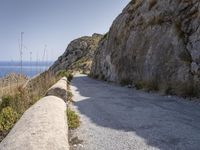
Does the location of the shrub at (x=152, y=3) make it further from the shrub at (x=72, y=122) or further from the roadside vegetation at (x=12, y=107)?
the shrub at (x=72, y=122)

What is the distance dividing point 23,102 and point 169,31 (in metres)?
13.0

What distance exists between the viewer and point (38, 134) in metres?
6.82

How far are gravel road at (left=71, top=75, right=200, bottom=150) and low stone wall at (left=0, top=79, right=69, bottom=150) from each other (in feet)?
3.15

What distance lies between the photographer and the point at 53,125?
309 inches

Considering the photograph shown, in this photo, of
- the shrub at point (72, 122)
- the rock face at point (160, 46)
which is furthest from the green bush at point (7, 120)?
the rock face at point (160, 46)

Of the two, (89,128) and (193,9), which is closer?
(89,128)

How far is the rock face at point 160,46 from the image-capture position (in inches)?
747

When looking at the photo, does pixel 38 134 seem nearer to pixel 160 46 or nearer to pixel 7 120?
pixel 7 120

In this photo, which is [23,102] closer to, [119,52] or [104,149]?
[104,149]

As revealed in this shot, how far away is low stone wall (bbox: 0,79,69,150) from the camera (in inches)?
243

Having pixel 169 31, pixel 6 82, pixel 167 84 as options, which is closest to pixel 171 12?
pixel 169 31

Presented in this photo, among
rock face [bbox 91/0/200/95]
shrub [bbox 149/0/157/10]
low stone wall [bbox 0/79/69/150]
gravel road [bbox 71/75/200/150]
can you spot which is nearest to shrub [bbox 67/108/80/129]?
gravel road [bbox 71/75/200/150]

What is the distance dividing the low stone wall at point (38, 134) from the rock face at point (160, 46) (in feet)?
35.3

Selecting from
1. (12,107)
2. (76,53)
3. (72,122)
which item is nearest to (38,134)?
(72,122)
